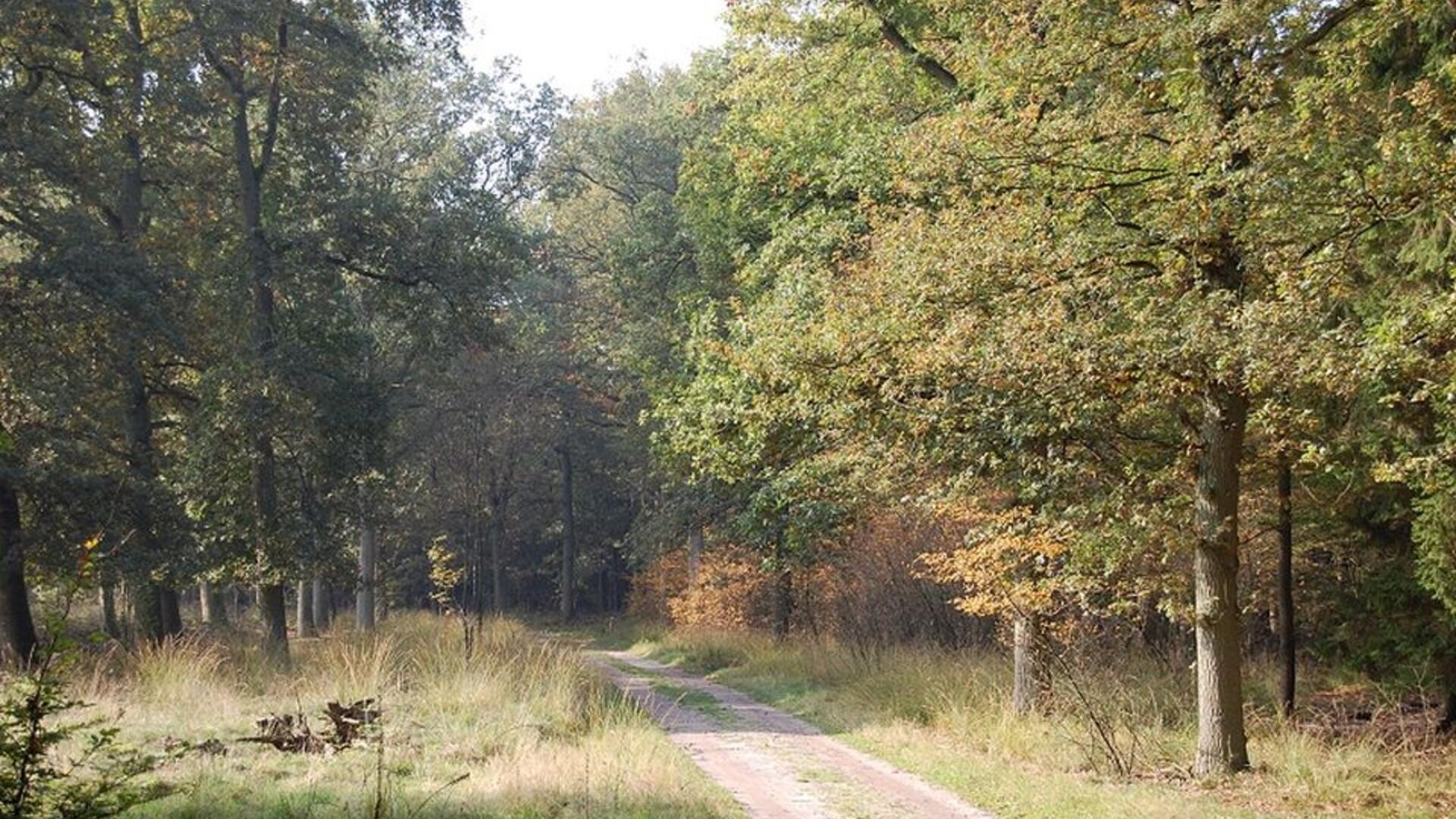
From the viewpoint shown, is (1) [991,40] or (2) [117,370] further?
(2) [117,370]

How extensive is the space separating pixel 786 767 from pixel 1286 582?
7.68 m

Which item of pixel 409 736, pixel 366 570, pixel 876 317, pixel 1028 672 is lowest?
pixel 1028 672

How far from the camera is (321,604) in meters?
35.8

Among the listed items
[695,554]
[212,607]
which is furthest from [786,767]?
[212,607]

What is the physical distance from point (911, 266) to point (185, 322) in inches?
577

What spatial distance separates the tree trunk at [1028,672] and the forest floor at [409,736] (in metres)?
4.61

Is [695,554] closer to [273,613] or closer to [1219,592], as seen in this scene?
[273,613]

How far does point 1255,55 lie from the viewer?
35.1 feet

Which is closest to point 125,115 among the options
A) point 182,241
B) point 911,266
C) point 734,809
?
point 182,241

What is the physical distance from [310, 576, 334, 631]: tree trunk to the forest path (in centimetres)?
1907

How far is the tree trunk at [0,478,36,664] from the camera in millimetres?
17500

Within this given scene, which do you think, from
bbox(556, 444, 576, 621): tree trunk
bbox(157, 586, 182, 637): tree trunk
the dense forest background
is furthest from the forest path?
bbox(556, 444, 576, 621): tree trunk

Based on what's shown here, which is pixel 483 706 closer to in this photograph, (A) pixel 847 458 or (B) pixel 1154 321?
(A) pixel 847 458

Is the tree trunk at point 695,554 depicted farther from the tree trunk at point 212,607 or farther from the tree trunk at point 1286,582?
the tree trunk at point 1286,582
